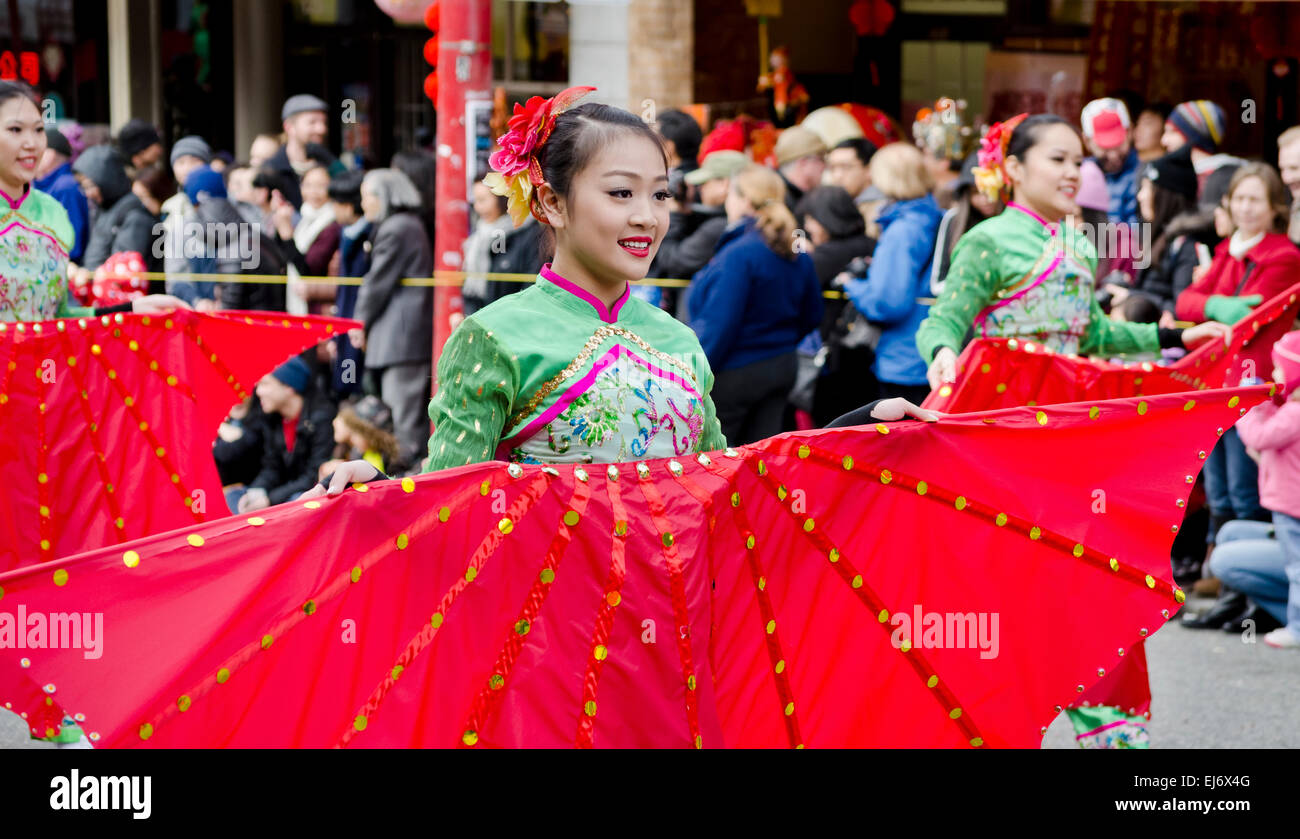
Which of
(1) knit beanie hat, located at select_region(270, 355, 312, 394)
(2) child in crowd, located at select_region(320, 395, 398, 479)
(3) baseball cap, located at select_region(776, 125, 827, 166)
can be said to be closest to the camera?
(2) child in crowd, located at select_region(320, 395, 398, 479)

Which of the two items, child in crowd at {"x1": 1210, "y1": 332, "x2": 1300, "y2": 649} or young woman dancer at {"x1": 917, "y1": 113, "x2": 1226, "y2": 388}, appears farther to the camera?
child in crowd at {"x1": 1210, "y1": 332, "x2": 1300, "y2": 649}

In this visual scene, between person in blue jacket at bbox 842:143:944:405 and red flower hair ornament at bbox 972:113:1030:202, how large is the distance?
2.18m

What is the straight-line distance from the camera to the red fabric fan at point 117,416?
5.33 metres

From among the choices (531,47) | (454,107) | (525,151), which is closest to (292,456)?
(454,107)

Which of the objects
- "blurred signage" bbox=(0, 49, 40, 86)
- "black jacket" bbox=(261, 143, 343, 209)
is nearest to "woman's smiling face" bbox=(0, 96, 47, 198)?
"black jacket" bbox=(261, 143, 343, 209)

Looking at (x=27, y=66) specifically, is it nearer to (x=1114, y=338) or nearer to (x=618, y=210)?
(x=1114, y=338)

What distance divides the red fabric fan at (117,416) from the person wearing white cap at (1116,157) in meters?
4.97

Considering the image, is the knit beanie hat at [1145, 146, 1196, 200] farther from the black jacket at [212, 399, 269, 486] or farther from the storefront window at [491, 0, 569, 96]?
the storefront window at [491, 0, 569, 96]

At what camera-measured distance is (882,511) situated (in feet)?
11.5

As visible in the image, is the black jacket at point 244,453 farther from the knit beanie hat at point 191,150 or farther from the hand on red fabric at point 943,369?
the hand on red fabric at point 943,369

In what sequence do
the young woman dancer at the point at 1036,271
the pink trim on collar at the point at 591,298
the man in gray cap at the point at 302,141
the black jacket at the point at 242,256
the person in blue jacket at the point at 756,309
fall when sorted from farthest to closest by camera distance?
the man in gray cap at the point at 302,141, the black jacket at the point at 242,256, the person in blue jacket at the point at 756,309, the young woman dancer at the point at 1036,271, the pink trim on collar at the point at 591,298

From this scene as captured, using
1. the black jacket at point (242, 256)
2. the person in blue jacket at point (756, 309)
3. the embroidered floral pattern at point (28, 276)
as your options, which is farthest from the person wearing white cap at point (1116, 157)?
the embroidered floral pattern at point (28, 276)

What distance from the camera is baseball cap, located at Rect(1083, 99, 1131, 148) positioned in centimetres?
930

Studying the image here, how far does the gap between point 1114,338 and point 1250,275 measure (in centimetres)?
213
